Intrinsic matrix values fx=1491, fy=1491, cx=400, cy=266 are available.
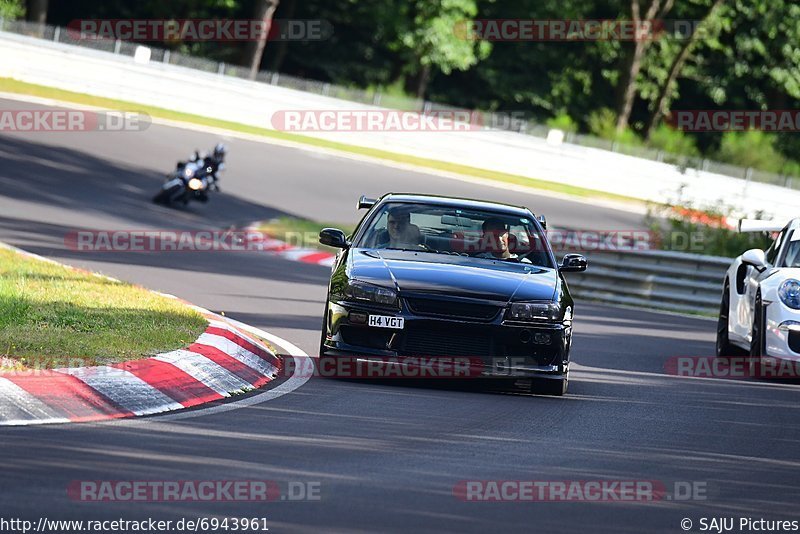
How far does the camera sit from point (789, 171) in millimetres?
50781

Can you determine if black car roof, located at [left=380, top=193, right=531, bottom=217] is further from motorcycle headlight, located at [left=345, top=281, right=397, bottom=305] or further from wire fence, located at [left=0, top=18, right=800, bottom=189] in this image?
wire fence, located at [left=0, top=18, right=800, bottom=189]

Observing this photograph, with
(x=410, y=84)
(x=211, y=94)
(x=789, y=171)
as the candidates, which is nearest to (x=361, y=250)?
(x=211, y=94)

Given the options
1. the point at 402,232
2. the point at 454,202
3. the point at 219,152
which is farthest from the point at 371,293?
the point at 219,152

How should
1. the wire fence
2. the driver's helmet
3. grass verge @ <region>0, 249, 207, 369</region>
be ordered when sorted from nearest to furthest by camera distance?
grass verge @ <region>0, 249, 207, 369</region>, the driver's helmet, the wire fence

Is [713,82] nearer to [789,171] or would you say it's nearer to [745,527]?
[789,171]

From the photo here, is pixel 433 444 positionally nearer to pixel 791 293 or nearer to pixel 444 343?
pixel 444 343

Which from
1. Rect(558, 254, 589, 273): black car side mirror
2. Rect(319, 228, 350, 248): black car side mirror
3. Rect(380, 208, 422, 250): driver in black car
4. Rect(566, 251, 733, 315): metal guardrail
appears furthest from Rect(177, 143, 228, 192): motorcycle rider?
Rect(558, 254, 589, 273): black car side mirror

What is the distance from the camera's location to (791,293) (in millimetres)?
12633

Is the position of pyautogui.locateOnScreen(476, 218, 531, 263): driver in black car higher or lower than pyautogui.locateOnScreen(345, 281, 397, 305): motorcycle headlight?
higher

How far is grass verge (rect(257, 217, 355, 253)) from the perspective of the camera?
2388cm

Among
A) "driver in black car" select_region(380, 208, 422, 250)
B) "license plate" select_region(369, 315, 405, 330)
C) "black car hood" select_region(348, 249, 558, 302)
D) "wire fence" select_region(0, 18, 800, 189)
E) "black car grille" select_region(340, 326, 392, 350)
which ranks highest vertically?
"wire fence" select_region(0, 18, 800, 189)

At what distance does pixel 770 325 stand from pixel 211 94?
89.5 ft

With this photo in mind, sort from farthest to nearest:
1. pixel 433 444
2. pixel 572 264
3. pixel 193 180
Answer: pixel 193 180 < pixel 572 264 < pixel 433 444

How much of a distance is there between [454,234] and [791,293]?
317 centimetres
